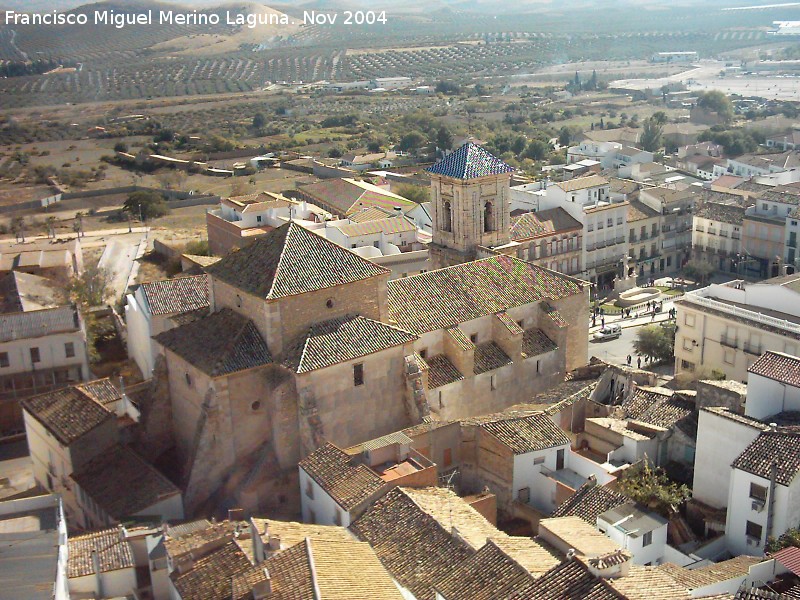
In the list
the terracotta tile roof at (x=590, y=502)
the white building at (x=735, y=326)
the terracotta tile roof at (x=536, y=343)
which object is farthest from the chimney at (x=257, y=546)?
the white building at (x=735, y=326)

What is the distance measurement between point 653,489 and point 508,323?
231 inches

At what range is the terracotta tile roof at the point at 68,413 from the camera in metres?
19.6

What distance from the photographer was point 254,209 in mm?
38188

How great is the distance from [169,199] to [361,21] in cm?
6086

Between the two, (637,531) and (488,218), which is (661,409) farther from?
(488,218)

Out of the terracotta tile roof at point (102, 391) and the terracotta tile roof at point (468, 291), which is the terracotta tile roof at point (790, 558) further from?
the terracotta tile roof at point (102, 391)

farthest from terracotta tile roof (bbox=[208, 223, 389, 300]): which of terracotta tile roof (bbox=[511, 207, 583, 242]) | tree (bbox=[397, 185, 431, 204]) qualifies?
tree (bbox=[397, 185, 431, 204])

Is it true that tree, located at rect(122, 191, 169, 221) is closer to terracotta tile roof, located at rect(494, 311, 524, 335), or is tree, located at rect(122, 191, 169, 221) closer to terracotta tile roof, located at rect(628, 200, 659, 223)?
terracotta tile roof, located at rect(628, 200, 659, 223)

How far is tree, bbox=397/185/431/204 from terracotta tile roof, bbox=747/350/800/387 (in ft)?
94.5

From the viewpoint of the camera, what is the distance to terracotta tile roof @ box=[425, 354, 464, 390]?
826 inches

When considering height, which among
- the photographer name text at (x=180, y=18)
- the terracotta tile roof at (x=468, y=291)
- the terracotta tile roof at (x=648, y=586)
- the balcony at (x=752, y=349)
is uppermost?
the photographer name text at (x=180, y=18)

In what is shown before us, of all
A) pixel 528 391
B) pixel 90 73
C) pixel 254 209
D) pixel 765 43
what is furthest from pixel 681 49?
pixel 528 391

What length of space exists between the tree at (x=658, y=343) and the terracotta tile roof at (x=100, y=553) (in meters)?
18.7

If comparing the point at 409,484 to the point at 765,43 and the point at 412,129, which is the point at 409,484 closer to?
the point at 412,129
